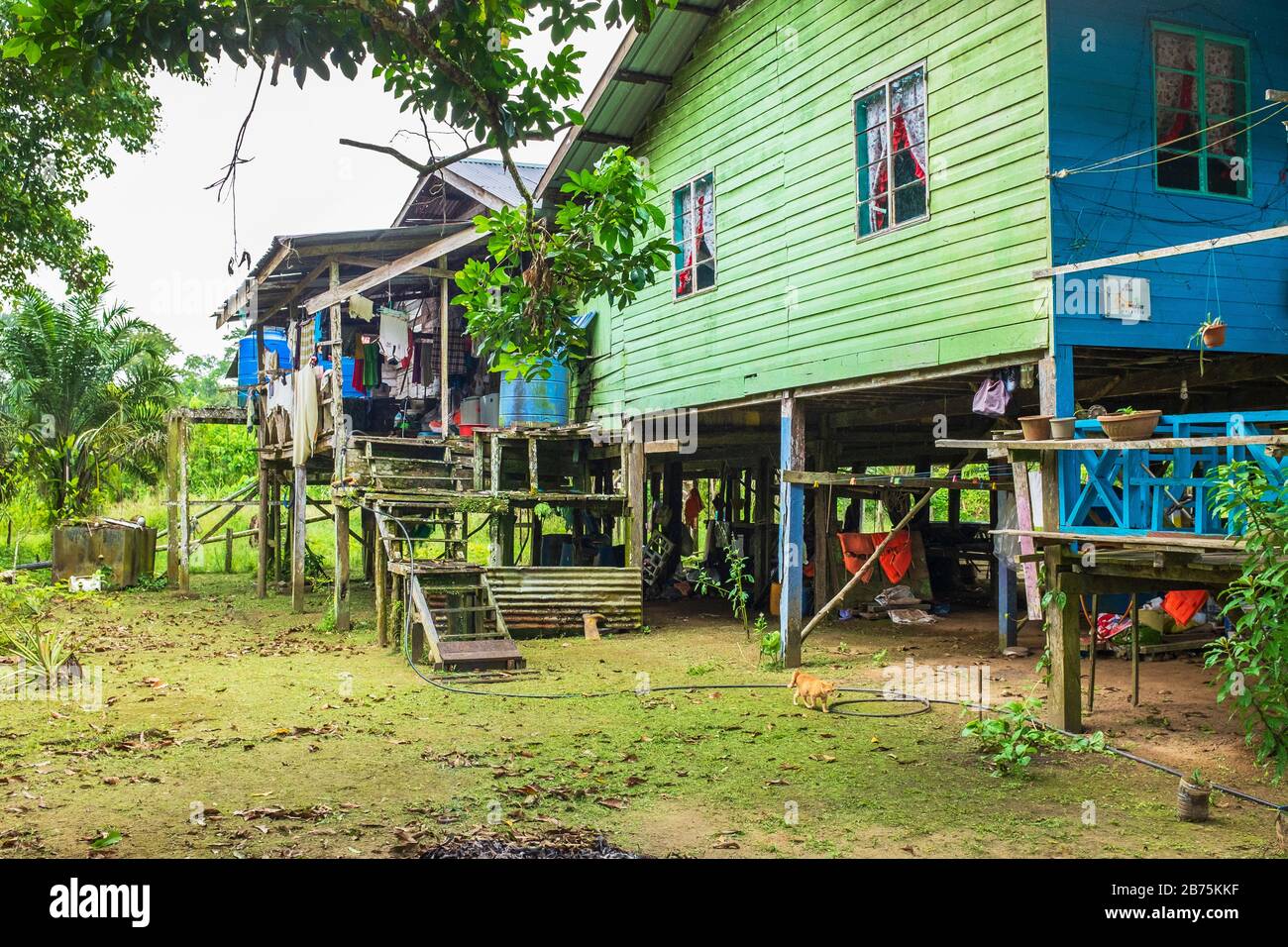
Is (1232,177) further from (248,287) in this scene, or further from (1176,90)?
(248,287)

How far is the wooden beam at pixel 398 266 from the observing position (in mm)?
15344

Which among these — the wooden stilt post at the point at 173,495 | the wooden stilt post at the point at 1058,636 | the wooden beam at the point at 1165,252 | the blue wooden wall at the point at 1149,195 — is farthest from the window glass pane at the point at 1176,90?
the wooden stilt post at the point at 173,495

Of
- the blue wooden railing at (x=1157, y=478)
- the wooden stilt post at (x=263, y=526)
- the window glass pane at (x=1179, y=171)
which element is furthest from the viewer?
the wooden stilt post at (x=263, y=526)

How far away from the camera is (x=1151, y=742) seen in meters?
8.17

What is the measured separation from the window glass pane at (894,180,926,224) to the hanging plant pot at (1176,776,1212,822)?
19.2 feet

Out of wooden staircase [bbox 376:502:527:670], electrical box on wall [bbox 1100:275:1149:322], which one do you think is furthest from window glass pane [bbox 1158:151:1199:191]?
wooden staircase [bbox 376:502:527:670]

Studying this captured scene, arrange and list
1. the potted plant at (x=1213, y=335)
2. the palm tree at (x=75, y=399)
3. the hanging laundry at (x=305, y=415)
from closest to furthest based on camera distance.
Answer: the potted plant at (x=1213, y=335), the hanging laundry at (x=305, y=415), the palm tree at (x=75, y=399)

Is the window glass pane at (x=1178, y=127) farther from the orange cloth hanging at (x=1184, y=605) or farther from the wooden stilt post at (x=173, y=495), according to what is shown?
the wooden stilt post at (x=173, y=495)

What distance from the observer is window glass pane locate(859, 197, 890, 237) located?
1072cm

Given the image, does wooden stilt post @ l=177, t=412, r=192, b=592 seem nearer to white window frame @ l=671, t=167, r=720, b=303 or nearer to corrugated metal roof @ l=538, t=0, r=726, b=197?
corrugated metal roof @ l=538, t=0, r=726, b=197

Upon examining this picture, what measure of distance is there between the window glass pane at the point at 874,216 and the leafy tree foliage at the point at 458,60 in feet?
15.0

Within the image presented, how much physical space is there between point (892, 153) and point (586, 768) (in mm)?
6796

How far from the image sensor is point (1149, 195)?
895cm

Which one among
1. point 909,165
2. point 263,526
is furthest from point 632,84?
Result: point 263,526
